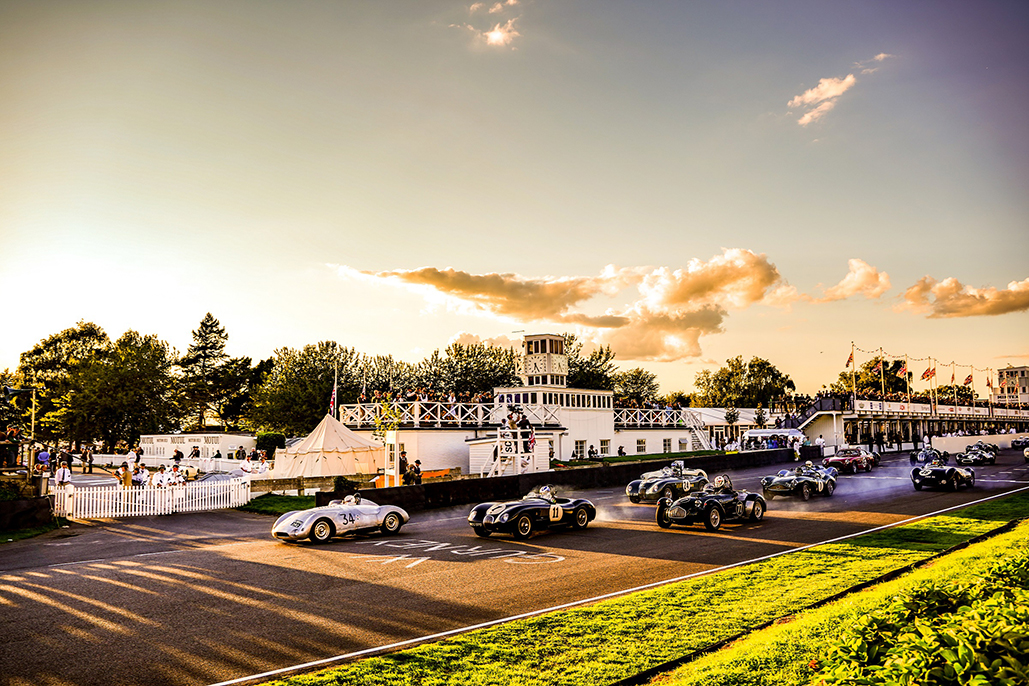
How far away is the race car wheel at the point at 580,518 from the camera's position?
71.1 ft

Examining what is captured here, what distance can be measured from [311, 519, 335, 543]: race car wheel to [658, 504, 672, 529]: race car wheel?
10.3 meters

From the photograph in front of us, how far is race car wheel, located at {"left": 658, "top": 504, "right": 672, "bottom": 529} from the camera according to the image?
21.0 meters

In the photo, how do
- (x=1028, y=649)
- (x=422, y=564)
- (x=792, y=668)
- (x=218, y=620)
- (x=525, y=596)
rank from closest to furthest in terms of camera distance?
(x=1028, y=649) < (x=792, y=668) < (x=218, y=620) < (x=525, y=596) < (x=422, y=564)

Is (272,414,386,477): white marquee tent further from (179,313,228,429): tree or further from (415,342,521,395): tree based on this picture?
(179,313,228,429): tree

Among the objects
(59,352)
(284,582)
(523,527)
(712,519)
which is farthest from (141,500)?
(59,352)

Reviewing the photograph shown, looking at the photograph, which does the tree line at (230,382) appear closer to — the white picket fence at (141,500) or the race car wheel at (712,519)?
the white picket fence at (141,500)

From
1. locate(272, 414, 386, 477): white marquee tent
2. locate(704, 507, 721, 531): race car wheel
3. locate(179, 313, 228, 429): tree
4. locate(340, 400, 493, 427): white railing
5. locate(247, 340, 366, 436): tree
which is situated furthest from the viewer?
locate(179, 313, 228, 429): tree

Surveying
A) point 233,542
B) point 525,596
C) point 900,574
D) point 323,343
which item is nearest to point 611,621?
point 525,596

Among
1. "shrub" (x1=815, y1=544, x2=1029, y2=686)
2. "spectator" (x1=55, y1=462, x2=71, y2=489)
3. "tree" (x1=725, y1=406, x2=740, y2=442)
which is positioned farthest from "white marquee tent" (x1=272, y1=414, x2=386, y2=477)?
"tree" (x1=725, y1=406, x2=740, y2=442)

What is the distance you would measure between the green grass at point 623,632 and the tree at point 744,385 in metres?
114

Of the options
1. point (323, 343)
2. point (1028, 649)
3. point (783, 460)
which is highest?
point (323, 343)

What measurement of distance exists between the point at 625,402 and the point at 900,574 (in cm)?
4663

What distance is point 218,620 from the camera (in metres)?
11.5

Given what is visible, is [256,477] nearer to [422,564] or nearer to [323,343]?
[422,564]
